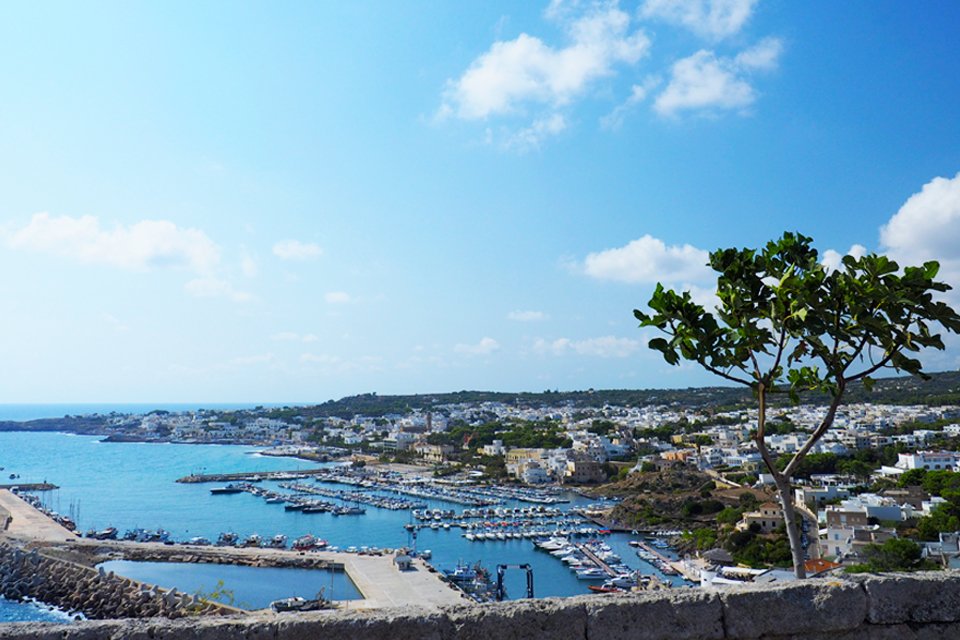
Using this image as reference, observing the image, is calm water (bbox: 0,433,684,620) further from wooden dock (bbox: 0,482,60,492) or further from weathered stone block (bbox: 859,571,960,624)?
weathered stone block (bbox: 859,571,960,624)

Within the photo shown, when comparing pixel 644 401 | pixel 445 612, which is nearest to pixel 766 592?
pixel 445 612

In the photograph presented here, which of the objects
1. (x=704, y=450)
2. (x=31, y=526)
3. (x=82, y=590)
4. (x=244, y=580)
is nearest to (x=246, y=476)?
(x=31, y=526)

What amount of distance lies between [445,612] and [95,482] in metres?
88.1

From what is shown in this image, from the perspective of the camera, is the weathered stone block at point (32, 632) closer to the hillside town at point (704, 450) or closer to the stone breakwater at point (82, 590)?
the hillside town at point (704, 450)

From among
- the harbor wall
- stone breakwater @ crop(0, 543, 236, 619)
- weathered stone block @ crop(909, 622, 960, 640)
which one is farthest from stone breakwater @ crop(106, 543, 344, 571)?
weathered stone block @ crop(909, 622, 960, 640)

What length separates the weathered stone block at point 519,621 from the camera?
127 inches

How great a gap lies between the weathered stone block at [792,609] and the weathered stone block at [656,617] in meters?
0.09

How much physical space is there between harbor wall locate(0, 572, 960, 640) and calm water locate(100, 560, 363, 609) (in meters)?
29.0

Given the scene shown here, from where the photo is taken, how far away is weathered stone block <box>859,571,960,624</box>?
355 cm

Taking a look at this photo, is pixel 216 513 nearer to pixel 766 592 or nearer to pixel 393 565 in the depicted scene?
pixel 393 565

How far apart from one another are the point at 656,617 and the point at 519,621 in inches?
26.1

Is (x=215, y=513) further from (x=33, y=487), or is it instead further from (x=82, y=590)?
(x=82, y=590)

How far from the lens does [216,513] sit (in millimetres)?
59125

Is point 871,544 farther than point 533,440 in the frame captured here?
No
